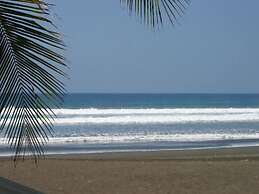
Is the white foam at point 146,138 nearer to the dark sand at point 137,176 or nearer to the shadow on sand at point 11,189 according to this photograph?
the dark sand at point 137,176

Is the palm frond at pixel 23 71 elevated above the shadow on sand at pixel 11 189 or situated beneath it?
elevated above

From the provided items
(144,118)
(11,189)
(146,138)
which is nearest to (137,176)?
(11,189)

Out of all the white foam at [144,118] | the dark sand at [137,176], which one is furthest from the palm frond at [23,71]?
the white foam at [144,118]

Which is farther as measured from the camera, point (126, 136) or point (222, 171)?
point (126, 136)

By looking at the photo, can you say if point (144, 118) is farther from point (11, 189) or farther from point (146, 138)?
point (11, 189)

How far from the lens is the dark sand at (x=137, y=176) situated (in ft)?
36.0

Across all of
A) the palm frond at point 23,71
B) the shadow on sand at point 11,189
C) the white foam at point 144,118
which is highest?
the white foam at point 144,118

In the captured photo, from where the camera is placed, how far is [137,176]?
41.2 feet

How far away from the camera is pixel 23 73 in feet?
9.78

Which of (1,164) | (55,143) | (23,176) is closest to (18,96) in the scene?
(23,176)

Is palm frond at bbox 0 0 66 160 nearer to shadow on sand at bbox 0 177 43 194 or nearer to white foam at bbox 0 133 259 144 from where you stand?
shadow on sand at bbox 0 177 43 194

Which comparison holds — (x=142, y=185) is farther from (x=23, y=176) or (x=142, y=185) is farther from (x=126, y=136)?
(x=126, y=136)

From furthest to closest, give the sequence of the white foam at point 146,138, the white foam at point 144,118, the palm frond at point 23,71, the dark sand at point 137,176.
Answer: the white foam at point 144,118
the white foam at point 146,138
the dark sand at point 137,176
the palm frond at point 23,71

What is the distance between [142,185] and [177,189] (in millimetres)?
816
